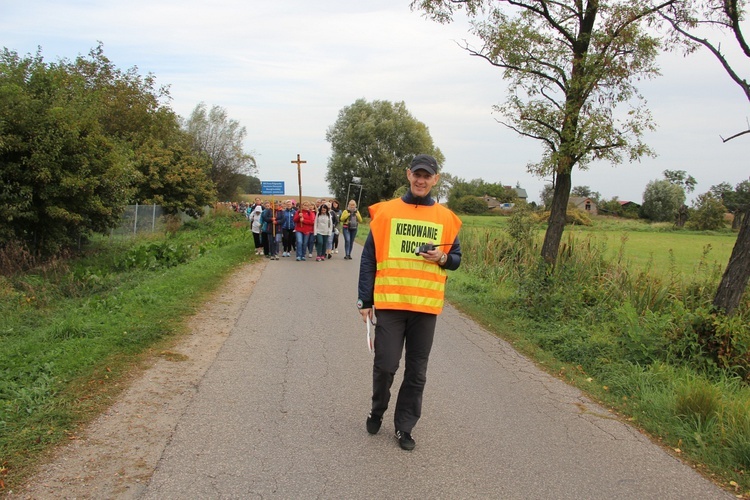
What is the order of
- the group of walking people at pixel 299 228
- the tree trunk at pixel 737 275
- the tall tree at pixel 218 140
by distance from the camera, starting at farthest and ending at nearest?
the tall tree at pixel 218 140 < the group of walking people at pixel 299 228 < the tree trunk at pixel 737 275

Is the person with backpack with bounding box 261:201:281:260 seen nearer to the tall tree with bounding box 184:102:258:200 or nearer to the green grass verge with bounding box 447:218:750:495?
the green grass verge with bounding box 447:218:750:495

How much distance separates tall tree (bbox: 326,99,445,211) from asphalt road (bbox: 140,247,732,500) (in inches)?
2176

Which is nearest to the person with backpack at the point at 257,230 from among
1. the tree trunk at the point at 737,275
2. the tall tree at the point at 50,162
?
the tall tree at the point at 50,162

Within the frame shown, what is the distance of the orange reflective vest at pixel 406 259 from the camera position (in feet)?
13.1

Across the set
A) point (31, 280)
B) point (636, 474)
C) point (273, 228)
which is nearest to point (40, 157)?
point (31, 280)

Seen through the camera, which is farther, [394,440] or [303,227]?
[303,227]

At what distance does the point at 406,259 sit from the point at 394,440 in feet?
4.45

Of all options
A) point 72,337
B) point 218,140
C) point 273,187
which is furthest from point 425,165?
point 218,140

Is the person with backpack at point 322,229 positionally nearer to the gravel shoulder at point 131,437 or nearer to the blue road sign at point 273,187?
the gravel shoulder at point 131,437

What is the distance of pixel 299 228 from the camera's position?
54.1 ft

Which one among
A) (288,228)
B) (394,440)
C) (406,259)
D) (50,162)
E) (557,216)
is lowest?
(394,440)

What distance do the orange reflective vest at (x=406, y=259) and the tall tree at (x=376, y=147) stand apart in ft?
186

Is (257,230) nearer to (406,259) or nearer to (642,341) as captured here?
(642,341)

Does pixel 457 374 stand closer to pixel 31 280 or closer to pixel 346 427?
pixel 346 427
